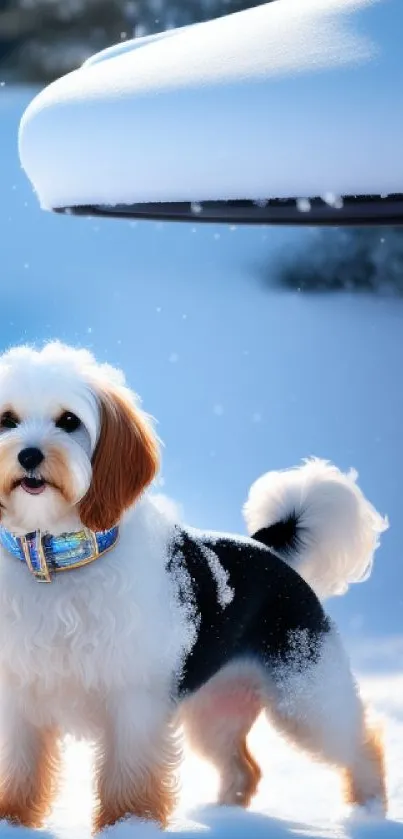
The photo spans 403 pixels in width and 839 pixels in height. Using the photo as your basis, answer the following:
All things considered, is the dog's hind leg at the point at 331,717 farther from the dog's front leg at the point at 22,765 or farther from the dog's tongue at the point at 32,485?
the dog's tongue at the point at 32,485

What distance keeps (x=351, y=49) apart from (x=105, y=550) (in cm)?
102

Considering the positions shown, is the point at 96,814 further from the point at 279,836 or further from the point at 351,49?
the point at 351,49

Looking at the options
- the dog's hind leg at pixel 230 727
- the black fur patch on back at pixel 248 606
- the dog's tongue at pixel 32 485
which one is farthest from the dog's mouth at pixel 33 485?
the dog's hind leg at pixel 230 727

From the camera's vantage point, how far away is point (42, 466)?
2.21 meters

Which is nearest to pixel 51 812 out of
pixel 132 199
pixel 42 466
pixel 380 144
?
pixel 42 466

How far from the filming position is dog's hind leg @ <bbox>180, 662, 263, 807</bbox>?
284 cm

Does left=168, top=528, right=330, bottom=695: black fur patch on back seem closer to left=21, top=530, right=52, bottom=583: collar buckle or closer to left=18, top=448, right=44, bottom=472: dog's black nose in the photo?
left=21, top=530, right=52, bottom=583: collar buckle

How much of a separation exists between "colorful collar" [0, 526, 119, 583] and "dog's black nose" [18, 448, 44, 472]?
0.71 ft

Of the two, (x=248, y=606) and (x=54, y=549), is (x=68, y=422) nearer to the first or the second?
(x=54, y=549)

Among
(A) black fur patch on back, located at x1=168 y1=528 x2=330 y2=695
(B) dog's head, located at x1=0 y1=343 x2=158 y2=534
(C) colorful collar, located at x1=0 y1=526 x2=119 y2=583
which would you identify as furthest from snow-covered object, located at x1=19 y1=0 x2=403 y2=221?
(A) black fur patch on back, located at x1=168 y1=528 x2=330 y2=695

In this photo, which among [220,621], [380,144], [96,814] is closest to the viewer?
[380,144]

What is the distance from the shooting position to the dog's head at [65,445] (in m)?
2.23

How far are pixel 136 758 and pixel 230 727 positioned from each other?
0.59m

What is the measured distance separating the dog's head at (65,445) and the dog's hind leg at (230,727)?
64cm
